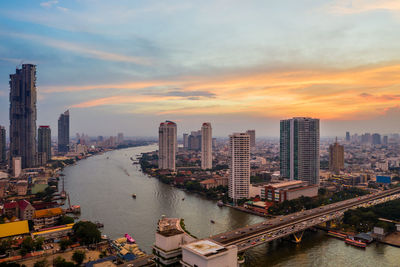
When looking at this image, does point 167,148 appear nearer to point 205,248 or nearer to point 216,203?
point 216,203

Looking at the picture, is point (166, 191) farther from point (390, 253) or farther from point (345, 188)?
point (390, 253)

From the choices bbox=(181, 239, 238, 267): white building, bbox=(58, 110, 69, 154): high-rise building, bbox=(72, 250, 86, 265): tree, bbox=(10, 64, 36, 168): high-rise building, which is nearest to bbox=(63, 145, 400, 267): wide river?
bbox=(72, 250, 86, 265): tree

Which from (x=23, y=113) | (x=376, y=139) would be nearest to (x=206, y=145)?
(x=23, y=113)

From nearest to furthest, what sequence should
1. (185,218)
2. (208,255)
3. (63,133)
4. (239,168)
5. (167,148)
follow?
(208,255) < (185,218) < (239,168) < (167,148) < (63,133)

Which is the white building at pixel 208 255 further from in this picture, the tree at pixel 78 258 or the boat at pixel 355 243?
the boat at pixel 355 243

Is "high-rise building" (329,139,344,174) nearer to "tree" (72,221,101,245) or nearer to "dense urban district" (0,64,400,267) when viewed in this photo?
"dense urban district" (0,64,400,267)
